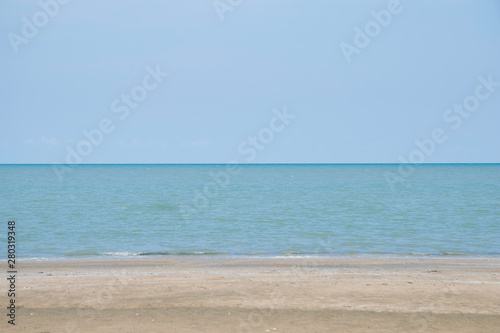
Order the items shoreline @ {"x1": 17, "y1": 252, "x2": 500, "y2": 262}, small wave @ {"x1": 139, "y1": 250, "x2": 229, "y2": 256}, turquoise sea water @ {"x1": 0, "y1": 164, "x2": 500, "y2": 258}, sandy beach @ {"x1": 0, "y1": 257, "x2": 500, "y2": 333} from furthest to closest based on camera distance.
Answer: turquoise sea water @ {"x1": 0, "y1": 164, "x2": 500, "y2": 258}
small wave @ {"x1": 139, "y1": 250, "x2": 229, "y2": 256}
shoreline @ {"x1": 17, "y1": 252, "x2": 500, "y2": 262}
sandy beach @ {"x1": 0, "y1": 257, "x2": 500, "y2": 333}

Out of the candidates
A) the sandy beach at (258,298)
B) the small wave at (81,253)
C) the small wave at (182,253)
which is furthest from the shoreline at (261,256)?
the sandy beach at (258,298)

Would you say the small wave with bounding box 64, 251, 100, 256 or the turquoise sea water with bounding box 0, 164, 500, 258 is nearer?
the small wave with bounding box 64, 251, 100, 256

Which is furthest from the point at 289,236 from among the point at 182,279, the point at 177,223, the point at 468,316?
the point at 468,316

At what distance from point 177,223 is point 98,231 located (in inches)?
205

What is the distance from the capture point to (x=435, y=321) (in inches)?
406

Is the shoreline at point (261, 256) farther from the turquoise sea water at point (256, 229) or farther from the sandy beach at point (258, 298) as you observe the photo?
the sandy beach at point (258, 298)

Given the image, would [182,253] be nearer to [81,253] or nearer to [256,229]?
[81,253]

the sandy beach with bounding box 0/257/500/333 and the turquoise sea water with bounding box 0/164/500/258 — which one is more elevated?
the sandy beach with bounding box 0/257/500/333

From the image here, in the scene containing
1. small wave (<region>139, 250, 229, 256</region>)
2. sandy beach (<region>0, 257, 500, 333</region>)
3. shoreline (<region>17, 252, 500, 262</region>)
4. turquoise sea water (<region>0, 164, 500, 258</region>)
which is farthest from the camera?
turquoise sea water (<region>0, 164, 500, 258</region>)

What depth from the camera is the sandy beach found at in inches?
399

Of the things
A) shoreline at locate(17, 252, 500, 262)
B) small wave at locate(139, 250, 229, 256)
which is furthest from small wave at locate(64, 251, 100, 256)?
small wave at locate(139, 250, 229, 256)

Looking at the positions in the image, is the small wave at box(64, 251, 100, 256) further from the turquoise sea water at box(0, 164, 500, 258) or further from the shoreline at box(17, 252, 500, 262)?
the shoreline at box(17, 252, 500, 262)

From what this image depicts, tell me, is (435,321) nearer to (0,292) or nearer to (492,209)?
(0,292)

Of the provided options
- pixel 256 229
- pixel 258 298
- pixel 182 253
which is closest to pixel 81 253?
pixel 182 253
